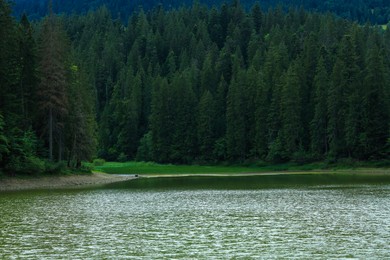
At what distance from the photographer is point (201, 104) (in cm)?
13950

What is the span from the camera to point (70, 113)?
83.9m

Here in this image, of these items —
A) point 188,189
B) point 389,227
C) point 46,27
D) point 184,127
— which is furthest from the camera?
point 184,127

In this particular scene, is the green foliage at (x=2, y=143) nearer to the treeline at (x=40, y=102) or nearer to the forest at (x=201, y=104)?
the treeline at (x=40, y=102)

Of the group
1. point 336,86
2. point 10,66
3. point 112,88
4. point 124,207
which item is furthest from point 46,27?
point 112,88

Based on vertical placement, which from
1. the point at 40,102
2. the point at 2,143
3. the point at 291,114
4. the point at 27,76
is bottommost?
the point at 2,143

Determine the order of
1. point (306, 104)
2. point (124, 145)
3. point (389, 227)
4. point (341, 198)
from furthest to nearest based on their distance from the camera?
1. point (124, 145)
2. point (306, 104)
3. point (341, 198)
4. point (389, 227)

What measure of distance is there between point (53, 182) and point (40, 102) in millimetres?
11225

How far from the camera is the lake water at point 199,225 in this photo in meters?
29.2

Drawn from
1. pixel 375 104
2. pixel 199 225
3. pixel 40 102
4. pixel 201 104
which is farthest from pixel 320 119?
pixel 199 225

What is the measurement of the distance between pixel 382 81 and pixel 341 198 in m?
59.7

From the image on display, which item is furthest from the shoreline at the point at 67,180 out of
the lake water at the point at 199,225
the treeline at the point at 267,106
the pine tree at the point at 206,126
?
the pine tree at the point at 206,126

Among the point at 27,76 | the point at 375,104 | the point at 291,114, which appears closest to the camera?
the point at 27,76

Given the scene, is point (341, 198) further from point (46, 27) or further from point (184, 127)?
point (184, 127)

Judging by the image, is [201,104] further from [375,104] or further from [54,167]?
[54,167]
